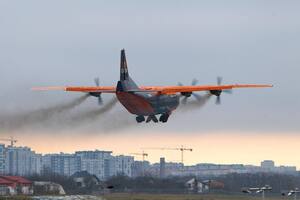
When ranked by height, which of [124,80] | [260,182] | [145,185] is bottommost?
[145,185]

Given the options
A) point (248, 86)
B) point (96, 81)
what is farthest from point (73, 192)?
point (248, 86)

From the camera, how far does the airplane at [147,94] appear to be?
367ft

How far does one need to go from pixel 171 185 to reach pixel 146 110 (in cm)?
1907

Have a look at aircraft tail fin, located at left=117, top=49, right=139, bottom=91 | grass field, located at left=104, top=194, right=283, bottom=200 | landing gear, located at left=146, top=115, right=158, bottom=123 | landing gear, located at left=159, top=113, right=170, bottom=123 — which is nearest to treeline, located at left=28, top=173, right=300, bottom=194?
grass field, located at left=104, top=194, right=283, bottom=200

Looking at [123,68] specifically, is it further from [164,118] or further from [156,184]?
[156,184]

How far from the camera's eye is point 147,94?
11294 cm

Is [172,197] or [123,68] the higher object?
[123,68]

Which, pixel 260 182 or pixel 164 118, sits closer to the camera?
pixel 164 118

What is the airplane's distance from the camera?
112 m

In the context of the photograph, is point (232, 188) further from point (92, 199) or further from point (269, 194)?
point (92, 199)

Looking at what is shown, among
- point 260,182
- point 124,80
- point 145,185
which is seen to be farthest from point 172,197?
point 260,182

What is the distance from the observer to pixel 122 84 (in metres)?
112

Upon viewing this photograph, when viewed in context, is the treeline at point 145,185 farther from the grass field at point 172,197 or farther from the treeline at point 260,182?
the treeline at point 260,182

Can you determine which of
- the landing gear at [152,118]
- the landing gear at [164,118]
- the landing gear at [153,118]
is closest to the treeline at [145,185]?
the landing gear at [153,118]
